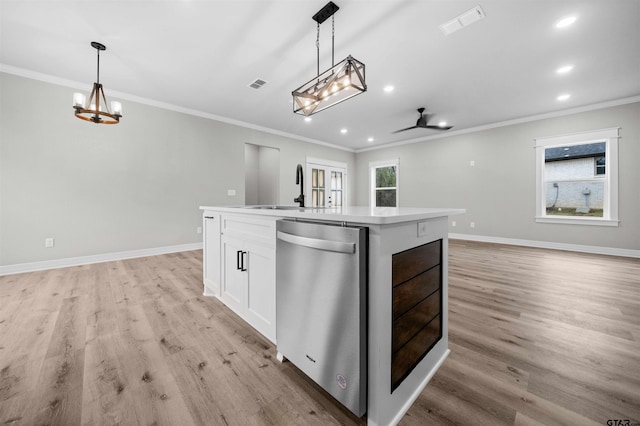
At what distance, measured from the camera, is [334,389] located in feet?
3.54

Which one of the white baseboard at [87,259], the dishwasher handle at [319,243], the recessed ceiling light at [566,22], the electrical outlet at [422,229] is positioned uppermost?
the recessed ceiling light at [566,22]

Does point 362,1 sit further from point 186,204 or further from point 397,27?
point 186,204

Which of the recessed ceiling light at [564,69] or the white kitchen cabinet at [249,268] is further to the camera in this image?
the recessed ceiling light at [564,69]

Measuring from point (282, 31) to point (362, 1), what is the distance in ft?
2.77

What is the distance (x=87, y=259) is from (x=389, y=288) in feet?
15.4

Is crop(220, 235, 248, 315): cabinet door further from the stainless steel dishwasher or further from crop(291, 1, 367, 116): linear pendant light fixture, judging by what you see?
crop(291, 1, 367, 116): linear pendant light fixture

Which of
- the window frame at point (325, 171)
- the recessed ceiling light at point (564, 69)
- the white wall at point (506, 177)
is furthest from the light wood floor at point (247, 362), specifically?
the window frame at point (325, 171)

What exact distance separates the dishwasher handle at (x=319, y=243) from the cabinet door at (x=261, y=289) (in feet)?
0.88

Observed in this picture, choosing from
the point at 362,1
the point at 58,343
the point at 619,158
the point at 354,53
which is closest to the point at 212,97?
the point at 354,53

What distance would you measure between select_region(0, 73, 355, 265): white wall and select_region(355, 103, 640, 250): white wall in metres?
4.89

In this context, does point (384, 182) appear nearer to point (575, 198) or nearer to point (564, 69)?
point (575, 198)

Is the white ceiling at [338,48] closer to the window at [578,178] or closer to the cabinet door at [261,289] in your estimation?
the window at [578,178]

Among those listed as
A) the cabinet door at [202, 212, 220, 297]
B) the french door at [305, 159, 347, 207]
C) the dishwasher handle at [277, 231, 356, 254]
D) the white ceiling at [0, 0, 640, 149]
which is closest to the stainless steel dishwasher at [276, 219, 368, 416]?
the dishwasher handle at [277, 231, 356, 254]

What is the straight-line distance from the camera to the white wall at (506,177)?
13.4 ft
